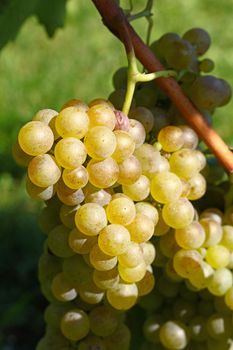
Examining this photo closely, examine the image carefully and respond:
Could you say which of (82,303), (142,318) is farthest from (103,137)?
(142,318)

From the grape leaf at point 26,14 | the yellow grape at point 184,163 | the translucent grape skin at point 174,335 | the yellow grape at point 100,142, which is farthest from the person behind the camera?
the grape leaf at point 26,14

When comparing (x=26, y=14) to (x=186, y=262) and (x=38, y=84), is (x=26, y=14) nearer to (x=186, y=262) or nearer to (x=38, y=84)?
(x=186, y=262)

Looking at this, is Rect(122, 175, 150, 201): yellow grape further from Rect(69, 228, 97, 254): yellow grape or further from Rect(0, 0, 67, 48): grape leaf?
Rect(0, 0, 67, 48): grape leaf

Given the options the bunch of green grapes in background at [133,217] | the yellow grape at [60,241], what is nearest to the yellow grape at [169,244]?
the bunch of green grapes in background at [133,217]

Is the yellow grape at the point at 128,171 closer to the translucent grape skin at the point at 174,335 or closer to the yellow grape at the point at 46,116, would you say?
the yellow grape at the point at 46,116

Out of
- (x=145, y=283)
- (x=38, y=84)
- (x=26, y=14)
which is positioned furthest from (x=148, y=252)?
(x=38, y=84)

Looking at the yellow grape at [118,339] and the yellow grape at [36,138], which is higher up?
the yellow grape at [36,138]
